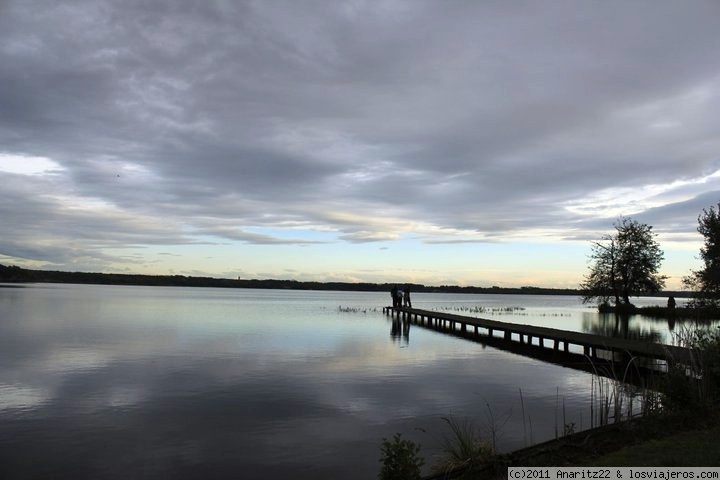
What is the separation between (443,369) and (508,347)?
373 inches

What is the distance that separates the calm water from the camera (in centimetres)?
1002

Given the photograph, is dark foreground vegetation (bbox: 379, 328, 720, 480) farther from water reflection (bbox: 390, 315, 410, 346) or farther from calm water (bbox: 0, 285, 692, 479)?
water reflection (bbox: 390, 315, 410, 346)

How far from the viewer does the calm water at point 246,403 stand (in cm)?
1002

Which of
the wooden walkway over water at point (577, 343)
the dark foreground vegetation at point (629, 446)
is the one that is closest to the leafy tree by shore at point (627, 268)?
the wooden walkway over water at point (577, 343)

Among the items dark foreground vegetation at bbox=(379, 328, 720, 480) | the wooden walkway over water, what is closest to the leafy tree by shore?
the wooden walkway over water

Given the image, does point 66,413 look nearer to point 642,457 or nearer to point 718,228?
point 642,457

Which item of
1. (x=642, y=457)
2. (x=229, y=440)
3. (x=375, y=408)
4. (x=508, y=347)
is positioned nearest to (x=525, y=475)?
(x=642, y=457)

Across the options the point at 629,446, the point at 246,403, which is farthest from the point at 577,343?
the point at 629,446

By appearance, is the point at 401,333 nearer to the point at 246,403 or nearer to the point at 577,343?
the point at 577,343

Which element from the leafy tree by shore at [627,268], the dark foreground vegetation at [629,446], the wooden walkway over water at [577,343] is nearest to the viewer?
the dark foreground vegetation at [629,446]

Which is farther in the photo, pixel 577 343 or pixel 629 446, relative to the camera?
pixel 577 343

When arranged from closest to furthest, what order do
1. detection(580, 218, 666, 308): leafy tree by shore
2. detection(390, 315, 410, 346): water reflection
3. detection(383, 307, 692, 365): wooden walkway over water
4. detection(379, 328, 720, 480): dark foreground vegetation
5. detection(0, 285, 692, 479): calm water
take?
detection(379, 328, 720, 480): dark foreground vegetation < detection(0, 285, 692, 479): calm water < detection(383, 307, 692, 365): wooden walkway over water < detection(390, 315, 410, 346): water reflection < detection(580, 218, 666, 308): leafy tree by shore

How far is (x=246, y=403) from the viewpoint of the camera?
1448cm

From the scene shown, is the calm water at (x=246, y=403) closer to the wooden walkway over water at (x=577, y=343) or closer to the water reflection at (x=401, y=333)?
the wooden walkway over water at (x=577, y=343)
